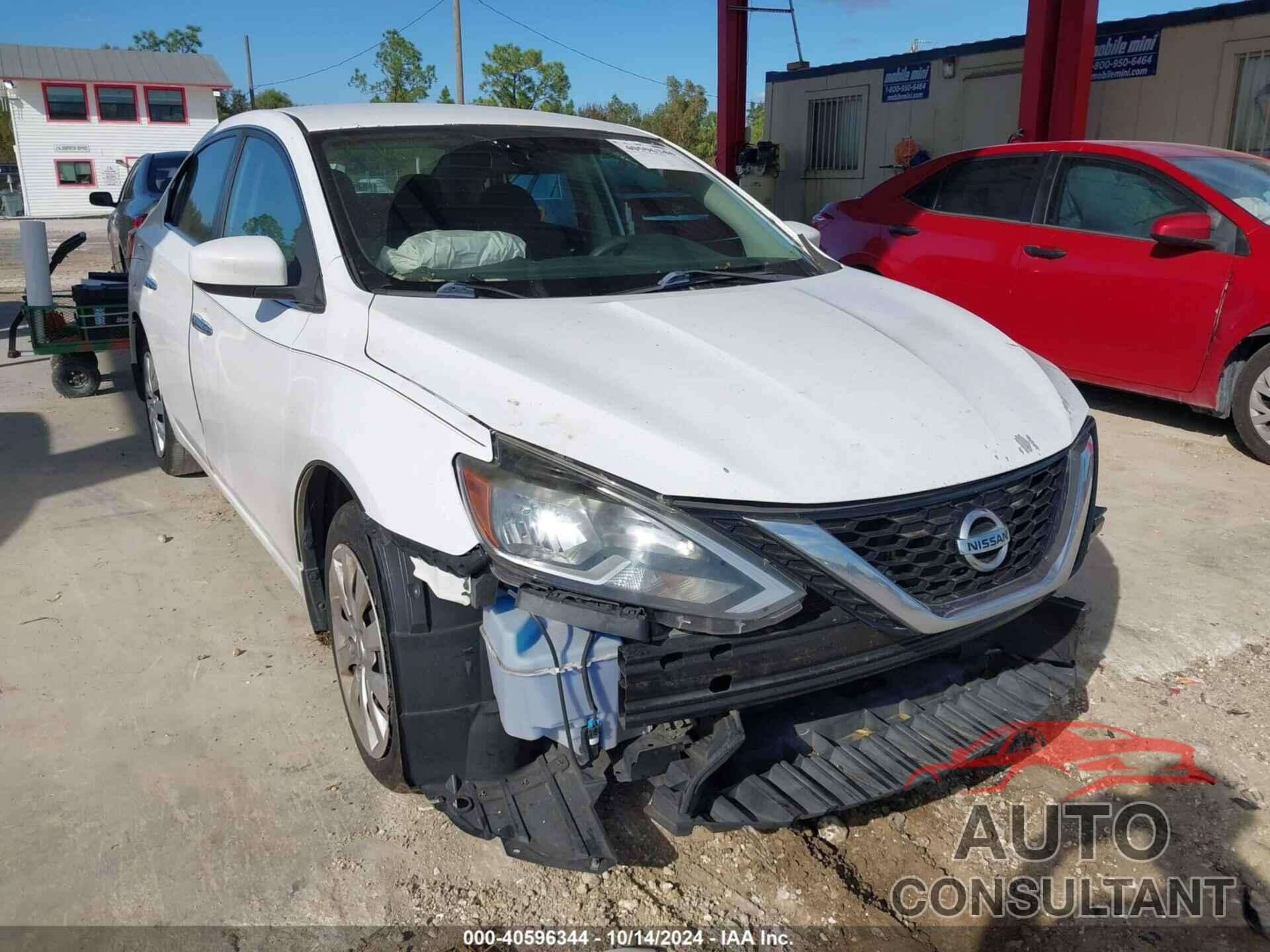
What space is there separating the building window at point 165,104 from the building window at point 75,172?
11.5 feet

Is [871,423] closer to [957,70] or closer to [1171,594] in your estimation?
[1171,594]

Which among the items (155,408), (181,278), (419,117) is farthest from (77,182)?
(419,117)

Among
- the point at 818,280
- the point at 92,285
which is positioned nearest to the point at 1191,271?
the point at 818,280

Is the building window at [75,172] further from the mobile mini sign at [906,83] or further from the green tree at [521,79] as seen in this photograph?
the mobile mini sign at [906,83]

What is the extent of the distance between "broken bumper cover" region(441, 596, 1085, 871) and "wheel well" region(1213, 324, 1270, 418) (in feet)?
12.4

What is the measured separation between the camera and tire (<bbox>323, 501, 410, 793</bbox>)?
2.30 metres

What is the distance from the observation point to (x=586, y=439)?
6.63 ft

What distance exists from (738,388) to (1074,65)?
8808mm

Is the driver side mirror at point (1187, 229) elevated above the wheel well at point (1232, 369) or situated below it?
above

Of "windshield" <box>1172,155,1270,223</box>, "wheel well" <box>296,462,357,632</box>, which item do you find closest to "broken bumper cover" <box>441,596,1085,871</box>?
"wheel well" <box>296,462,357,632</box>

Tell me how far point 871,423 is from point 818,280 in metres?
1.11

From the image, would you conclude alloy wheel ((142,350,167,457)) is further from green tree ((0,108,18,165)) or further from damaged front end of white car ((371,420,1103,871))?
green tree ((0,108,18,165))

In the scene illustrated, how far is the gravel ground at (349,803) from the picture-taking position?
7.45 feet

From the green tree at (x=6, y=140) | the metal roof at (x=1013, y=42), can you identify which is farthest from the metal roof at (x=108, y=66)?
the metal roof at (x=1013, y=42)
